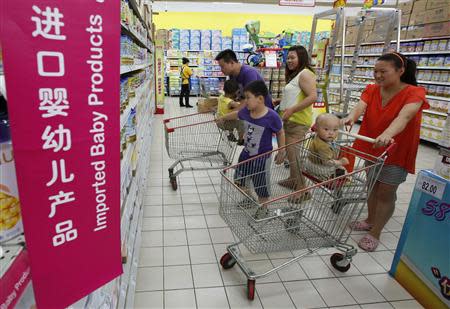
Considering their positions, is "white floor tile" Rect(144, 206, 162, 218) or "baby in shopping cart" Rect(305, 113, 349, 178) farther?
"white floor tile" Rect(144, 206, 162, 218)

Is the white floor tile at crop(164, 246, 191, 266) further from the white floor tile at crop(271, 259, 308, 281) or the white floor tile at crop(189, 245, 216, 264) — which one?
the white floor tile at crop(271, 259, 308, 281)

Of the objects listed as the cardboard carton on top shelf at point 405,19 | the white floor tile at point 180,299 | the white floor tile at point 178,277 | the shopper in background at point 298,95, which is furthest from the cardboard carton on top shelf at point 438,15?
the white floor tile at point 180,299

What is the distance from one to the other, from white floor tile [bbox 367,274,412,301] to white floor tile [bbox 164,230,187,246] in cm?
161


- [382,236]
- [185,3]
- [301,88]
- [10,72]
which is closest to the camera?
[10,72]

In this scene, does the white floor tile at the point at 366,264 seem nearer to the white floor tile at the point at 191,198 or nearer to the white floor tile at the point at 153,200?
the white floor tile at the point at 191,198

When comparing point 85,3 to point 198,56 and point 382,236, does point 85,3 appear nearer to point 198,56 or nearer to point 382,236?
point 382,236

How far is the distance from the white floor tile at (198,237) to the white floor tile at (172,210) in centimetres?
38

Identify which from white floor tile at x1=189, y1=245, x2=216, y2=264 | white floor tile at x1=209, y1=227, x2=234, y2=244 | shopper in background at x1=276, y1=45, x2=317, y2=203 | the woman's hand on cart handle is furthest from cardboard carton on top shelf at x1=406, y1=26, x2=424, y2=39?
white floor tile at x1=189, y1=245, x2=216, y2=264

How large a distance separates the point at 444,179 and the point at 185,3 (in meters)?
13.9

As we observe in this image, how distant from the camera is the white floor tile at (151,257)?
8.49 feet

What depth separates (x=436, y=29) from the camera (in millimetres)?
6926

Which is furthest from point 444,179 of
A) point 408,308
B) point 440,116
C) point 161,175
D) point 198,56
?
point 198,56

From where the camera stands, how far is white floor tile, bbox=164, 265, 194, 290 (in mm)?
2357

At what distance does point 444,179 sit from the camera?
2.11 metres
